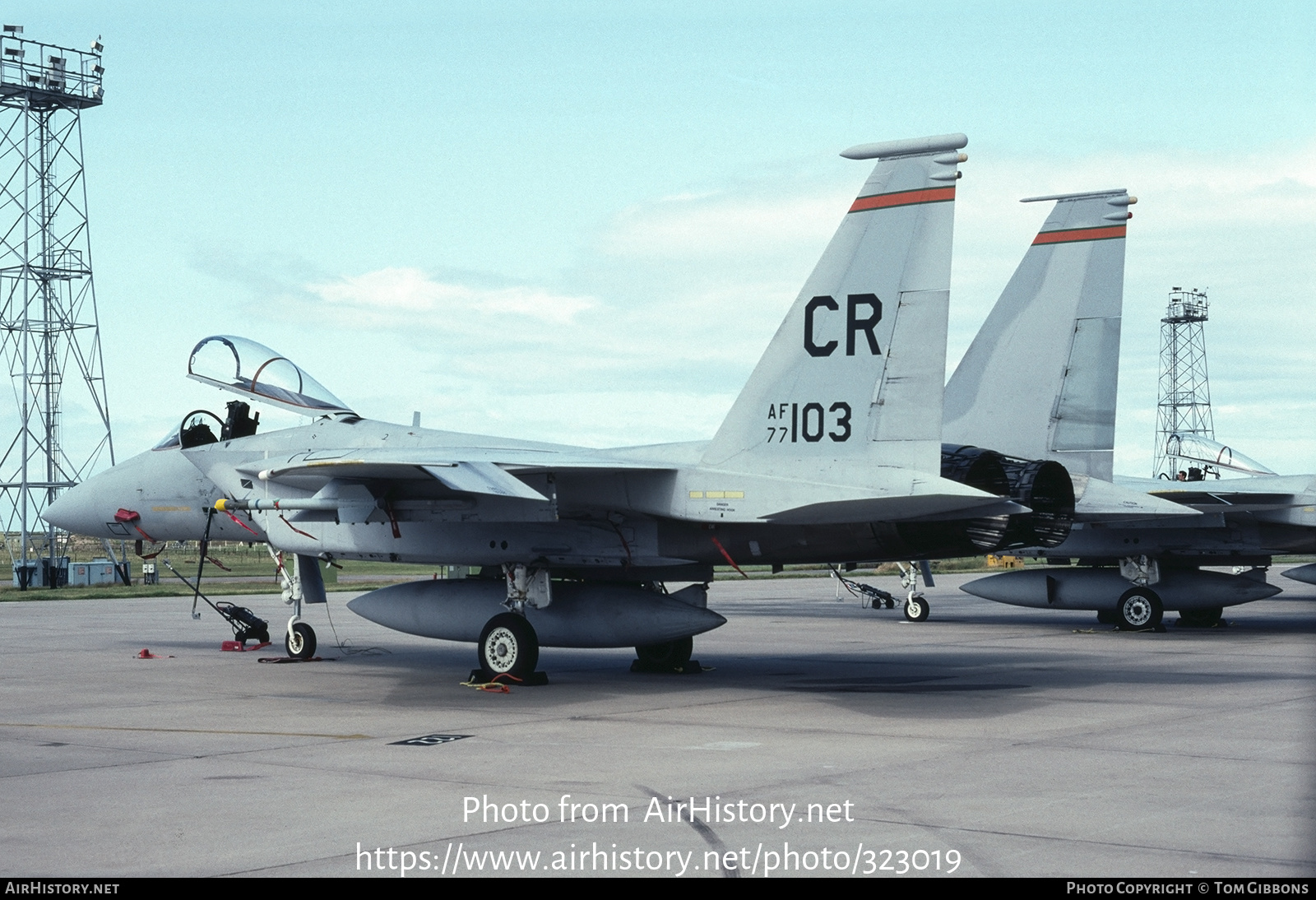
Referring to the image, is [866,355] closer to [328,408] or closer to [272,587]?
[328,408]

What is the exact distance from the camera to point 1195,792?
6.90 metres

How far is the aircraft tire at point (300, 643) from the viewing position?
50.0 ft

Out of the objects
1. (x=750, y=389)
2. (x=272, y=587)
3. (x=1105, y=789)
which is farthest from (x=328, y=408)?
(x=272, y=587)

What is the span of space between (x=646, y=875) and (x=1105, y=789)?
3089 mm

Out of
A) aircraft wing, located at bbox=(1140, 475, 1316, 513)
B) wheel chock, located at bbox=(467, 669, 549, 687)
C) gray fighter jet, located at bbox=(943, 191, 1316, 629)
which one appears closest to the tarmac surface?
wheel chock, located at bbox=(467, 669, 549, 687)

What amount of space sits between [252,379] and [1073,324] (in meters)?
9.78

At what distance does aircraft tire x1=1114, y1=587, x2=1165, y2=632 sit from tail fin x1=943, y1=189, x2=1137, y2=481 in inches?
199

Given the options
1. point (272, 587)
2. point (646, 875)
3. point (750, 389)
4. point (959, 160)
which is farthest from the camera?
point (272, 587)

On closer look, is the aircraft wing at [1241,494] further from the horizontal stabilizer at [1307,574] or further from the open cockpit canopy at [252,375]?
the open cockpit canopy at [252,375]

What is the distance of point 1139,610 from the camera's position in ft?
65.8

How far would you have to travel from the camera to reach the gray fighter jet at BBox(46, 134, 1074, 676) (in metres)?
10.2

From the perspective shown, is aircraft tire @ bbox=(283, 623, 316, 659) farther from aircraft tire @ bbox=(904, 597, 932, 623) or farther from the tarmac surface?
aircraft tire @ bbox=(904, 597, 932, 623)

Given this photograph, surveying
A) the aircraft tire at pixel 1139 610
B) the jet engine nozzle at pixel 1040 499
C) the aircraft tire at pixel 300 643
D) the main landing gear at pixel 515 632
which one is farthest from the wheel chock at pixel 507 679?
the aircraft tire at pixel 1139 610

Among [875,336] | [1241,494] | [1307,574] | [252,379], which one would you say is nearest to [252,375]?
[252,379]
